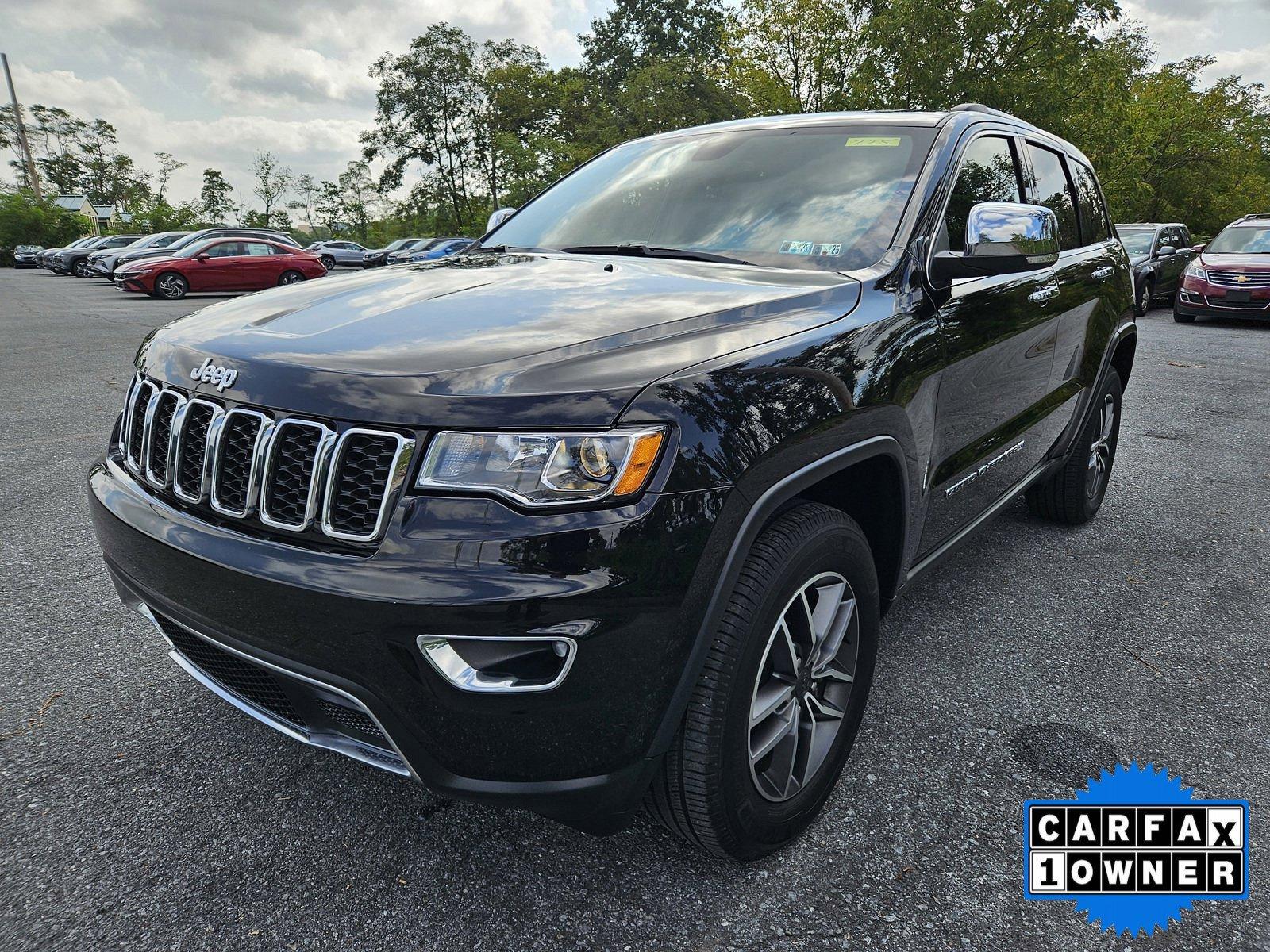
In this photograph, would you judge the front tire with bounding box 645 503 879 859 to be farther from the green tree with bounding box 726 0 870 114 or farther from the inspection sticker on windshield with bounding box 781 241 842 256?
the green tree with bounding box 726 0 870 114

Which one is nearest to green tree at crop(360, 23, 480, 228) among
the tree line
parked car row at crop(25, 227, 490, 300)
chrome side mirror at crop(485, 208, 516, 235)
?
the tree line

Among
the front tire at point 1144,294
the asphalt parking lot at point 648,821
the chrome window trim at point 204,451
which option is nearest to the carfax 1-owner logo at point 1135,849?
the asphalt parking lot at point 648,821

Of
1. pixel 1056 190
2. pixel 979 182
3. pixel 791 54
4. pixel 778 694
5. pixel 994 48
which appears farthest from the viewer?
pixel 791 54

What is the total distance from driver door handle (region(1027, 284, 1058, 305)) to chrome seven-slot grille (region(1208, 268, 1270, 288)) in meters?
12.4

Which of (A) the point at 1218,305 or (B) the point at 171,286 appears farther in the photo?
(B) the point at 171,286

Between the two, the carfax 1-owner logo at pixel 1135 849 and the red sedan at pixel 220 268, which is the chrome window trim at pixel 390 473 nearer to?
the carfax 1-owner logo at pixel 1135 849

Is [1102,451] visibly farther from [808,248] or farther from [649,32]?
[649,32]

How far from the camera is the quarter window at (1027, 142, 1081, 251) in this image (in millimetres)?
3508

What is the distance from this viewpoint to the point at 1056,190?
3715 mm

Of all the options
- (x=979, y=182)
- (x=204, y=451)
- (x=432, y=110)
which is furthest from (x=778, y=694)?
(x=432, y=110)

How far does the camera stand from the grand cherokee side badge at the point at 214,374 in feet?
5.98

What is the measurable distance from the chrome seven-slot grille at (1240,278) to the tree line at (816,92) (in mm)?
5736

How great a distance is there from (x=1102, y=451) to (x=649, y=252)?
2.98m

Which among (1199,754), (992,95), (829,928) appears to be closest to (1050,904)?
(829,928)
